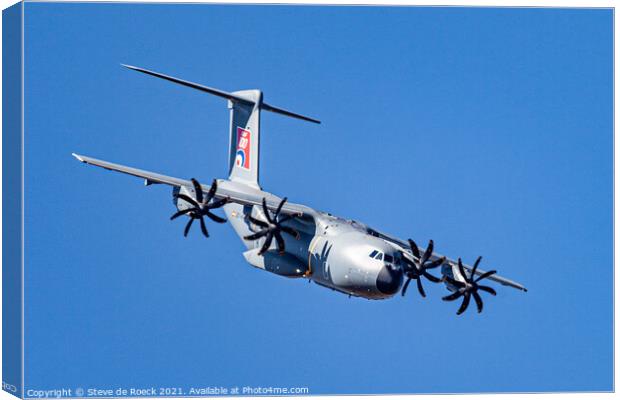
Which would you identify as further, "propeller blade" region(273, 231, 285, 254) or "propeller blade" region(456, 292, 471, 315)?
"propeller blade" region(456, 292, 471, 315)

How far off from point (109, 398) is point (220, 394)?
3029 millimetres

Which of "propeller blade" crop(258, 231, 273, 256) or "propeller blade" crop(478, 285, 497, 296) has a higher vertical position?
"propeller blade" crop(258, 231, 273, 256)

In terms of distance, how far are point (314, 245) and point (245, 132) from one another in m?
7.39

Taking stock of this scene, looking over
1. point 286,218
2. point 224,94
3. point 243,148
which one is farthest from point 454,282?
point 224,94

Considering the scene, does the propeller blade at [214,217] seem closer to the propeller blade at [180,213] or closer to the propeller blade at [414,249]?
the propeller blade at [180,213]

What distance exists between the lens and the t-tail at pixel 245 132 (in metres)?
39.5

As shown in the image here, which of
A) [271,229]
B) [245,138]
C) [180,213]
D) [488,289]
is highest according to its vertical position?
[245,138]

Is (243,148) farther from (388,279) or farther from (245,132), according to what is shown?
(388,279)

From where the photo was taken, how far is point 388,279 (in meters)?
31.8

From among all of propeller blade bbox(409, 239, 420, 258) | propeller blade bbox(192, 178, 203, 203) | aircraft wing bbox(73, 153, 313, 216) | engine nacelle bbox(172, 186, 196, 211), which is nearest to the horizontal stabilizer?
engine nacelle bbox(172, 186, 196, 211)

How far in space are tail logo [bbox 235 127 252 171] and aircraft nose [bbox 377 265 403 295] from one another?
9288 mm

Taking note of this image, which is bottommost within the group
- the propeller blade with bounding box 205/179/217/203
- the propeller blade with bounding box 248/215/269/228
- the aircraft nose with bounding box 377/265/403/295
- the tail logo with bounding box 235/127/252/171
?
the aircraft nose with bounding box 377/265/403/295

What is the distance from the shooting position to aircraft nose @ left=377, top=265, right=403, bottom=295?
31.8 metres

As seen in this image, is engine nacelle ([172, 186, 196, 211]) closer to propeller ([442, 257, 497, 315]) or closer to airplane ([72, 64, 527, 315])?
airplane ([72, 64, 527, 315])
